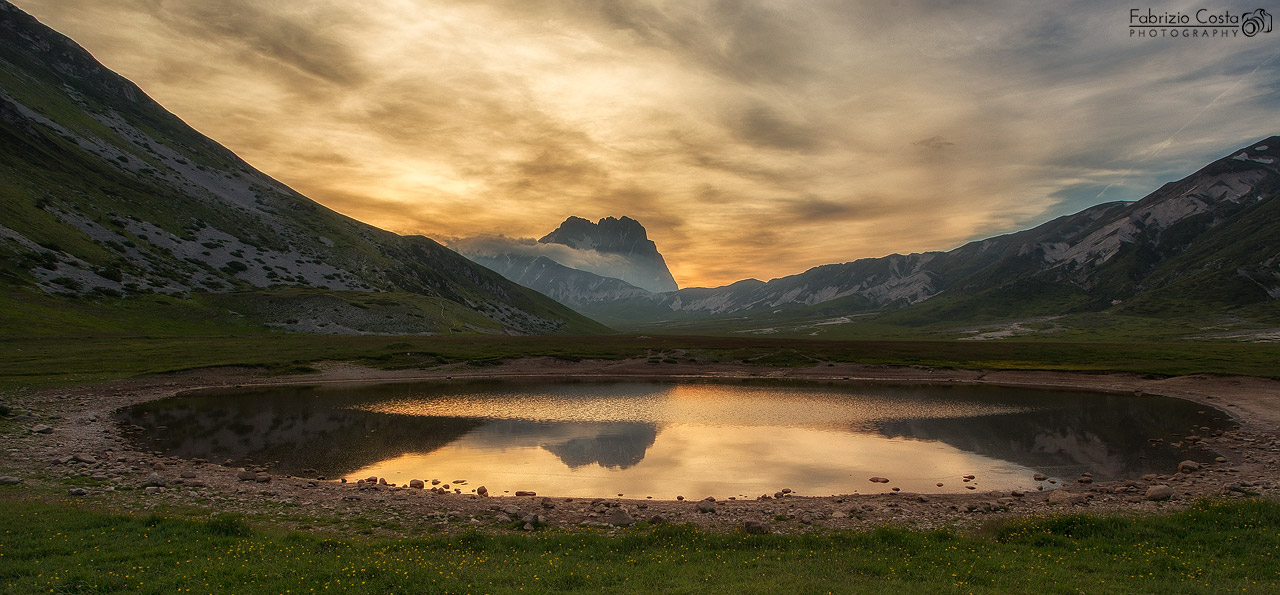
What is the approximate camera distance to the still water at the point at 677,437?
116 feet

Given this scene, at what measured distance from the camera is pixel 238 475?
30547 millimetres

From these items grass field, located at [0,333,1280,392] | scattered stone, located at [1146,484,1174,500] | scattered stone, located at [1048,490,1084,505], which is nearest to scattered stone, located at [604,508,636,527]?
scattered stone, located at [1048,490,1084,505]

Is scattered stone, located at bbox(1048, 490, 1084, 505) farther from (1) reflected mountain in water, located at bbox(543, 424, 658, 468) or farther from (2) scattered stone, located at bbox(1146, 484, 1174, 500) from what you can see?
(1) reflected mountain in water, located at bbox(543, 424, 658, 468)

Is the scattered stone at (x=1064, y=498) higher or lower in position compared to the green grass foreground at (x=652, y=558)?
lower

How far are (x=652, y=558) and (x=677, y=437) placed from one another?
3034 centimetres

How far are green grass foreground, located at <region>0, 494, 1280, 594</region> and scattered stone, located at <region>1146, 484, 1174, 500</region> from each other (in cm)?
611

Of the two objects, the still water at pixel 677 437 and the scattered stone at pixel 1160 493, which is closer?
the scattered stone at pixel 1160 493

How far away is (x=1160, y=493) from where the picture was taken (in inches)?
1077

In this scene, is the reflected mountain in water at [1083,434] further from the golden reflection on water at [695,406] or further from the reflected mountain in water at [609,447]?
the reflected mountain in water at [609,447]

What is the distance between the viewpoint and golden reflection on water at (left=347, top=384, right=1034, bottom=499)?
33938 millimetres

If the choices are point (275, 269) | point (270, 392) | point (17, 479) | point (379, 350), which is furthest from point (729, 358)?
point (275, 269)

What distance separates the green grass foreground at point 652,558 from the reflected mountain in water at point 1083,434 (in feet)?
63.5

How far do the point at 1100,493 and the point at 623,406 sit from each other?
46517 mm

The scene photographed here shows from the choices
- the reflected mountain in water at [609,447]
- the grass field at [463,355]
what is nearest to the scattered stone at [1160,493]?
the reflected mountain in water at [609,447]
